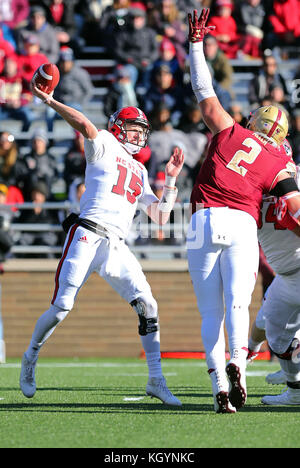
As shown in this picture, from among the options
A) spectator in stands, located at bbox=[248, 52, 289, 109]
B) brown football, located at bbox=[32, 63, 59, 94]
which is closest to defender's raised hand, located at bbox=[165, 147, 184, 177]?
brown football, located at bbox=[32, 63, 59, 94]

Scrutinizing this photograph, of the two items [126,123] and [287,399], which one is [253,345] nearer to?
[287,399]

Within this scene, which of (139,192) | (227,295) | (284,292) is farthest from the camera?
(139,192)

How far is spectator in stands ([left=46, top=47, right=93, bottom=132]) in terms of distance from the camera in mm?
13242

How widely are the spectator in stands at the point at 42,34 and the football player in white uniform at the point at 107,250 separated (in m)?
8.27

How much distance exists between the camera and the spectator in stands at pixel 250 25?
14.7 metres

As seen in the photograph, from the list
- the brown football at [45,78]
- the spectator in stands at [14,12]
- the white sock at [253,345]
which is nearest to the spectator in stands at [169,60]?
the spectator in stands at [14,12]

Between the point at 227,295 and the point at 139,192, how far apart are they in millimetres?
1407

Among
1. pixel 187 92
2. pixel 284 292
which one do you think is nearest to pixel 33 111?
pixel 187 92

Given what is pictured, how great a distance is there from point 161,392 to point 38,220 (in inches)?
244

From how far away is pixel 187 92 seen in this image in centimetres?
1312

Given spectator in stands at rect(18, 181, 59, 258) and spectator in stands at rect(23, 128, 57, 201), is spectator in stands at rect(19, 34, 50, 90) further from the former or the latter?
spectator in stands at rect(18, 181, 59, 258)

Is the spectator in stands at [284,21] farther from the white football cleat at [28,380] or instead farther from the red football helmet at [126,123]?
the white football cleat at [28,380]

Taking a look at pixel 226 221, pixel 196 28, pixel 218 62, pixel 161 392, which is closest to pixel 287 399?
pixel 161 392

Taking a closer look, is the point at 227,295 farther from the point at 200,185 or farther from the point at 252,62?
the point at 252,62
